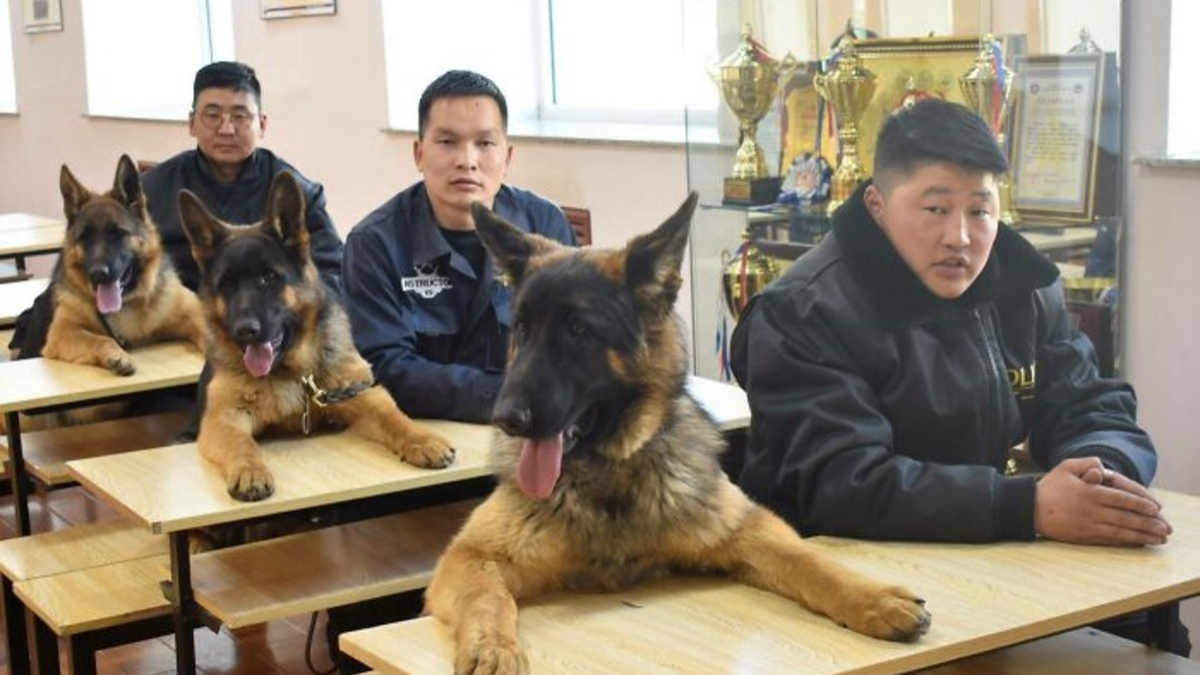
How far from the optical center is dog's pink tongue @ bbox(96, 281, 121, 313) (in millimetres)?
4977

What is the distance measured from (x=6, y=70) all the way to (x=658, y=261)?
11.7 m

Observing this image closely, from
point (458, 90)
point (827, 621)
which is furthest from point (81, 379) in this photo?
point (827, 621)

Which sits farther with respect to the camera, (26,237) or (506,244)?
(26,237)

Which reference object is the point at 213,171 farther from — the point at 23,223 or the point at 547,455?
the point at 547,455

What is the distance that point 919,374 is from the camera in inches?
105

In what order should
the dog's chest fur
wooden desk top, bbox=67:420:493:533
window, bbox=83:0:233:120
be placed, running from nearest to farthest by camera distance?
the dog's chest fur → wooden desk top, bbox=67:420:493:533 → window, bbox=83:0:233:120

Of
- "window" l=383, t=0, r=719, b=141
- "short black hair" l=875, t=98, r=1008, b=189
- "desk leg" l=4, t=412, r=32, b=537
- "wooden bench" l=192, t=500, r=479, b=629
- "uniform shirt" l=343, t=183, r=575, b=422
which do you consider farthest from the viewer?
"window" l=383, t=0, r=719, b=141

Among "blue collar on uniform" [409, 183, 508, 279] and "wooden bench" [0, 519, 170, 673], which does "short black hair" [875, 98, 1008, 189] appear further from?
"wooden bench" [0, 519, 170, 673]

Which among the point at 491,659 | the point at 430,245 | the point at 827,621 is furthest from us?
the point at 430,245

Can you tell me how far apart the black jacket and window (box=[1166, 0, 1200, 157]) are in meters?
1.21

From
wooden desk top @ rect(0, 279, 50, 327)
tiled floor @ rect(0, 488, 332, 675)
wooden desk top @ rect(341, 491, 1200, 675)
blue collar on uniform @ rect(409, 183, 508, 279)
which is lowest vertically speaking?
tiled floor @ rect(0, 488, 332, 675)

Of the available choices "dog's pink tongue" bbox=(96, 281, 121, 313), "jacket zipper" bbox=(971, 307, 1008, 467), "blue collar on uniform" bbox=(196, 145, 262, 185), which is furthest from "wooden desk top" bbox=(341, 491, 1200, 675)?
"blue collar on uniform" bbox=(196, 145, 262, 185)

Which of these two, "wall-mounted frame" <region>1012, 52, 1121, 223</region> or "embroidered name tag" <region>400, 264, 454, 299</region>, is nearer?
"embroidered name tag" <region>400, 264, 454, 299</region>

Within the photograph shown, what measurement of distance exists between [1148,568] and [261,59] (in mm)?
6780
